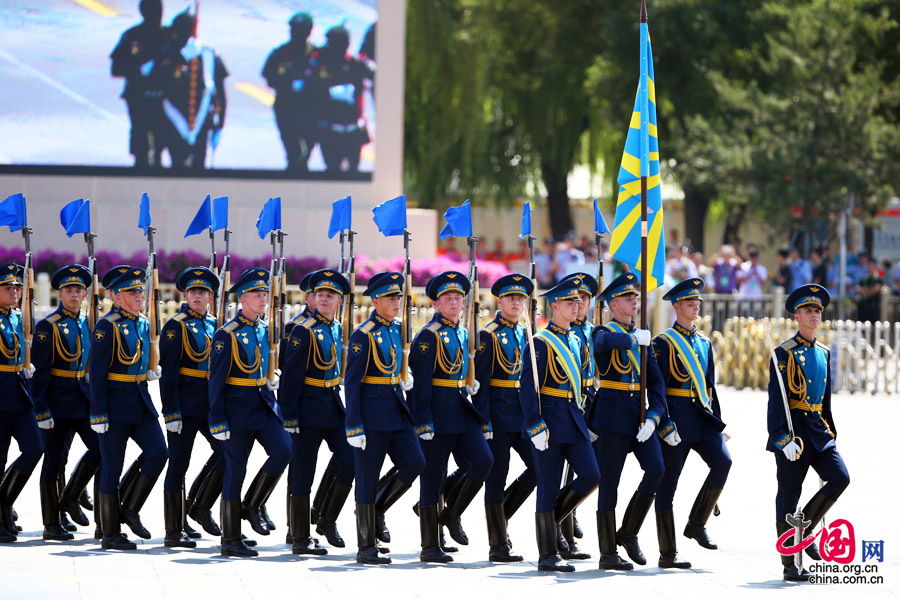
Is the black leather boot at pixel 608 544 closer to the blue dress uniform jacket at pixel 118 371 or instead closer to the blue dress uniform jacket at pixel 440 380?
the blue dress uniform jacket at pixel 440 380

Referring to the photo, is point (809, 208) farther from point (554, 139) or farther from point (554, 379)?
point (554, 379)

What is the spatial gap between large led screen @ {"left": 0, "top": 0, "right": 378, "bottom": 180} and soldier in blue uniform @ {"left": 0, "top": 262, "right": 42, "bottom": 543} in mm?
14321

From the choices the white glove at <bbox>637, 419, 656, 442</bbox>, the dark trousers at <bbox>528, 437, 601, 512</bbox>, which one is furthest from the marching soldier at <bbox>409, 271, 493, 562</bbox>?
the white glove at <bbox>637, 419, 656, 442</bbox>

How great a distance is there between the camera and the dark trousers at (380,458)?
9.30 metres

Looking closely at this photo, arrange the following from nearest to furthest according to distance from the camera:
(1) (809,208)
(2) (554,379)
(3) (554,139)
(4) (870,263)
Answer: (2) (554,379), (4) (870,263), (1) (809,208), (3) (554,139)

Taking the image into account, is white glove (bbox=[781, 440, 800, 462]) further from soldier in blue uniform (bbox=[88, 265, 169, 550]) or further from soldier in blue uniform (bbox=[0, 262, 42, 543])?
soldier in blue uniform (bbox=[0, 262, 42, 543])

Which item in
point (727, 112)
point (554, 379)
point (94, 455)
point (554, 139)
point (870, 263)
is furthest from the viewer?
point (554, 139)

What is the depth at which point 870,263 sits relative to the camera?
25234 millimetres

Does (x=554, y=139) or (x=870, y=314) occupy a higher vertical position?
(x=554, y=139)

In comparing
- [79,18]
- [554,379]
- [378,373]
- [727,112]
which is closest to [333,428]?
[378,373]

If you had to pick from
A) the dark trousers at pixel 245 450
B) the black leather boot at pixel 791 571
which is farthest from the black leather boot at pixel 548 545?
the dark trousers at pixel 245 450

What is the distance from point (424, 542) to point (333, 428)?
96 cm

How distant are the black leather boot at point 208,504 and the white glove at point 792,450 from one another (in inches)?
149

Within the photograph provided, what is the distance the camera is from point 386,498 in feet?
32.1
